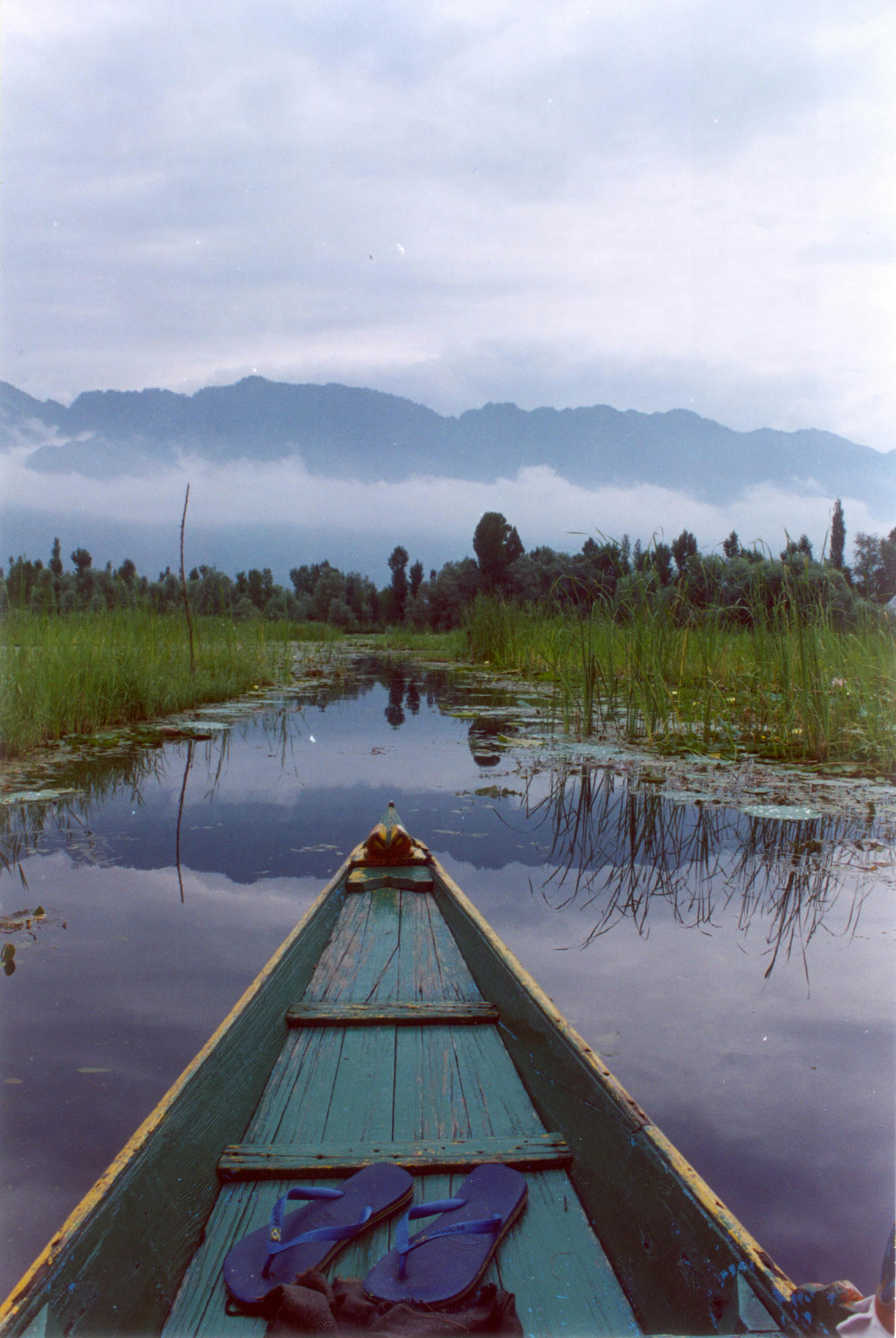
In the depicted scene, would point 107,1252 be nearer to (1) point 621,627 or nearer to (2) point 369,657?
(1) point 621,627

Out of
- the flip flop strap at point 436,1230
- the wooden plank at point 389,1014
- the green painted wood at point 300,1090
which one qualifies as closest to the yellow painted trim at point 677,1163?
the wooden plank at point 389,1014

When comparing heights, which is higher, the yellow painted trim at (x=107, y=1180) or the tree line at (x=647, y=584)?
the tree line at (x=647, y=584)

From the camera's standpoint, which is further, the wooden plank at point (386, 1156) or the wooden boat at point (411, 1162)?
the wooden plank at point (386, 1156)

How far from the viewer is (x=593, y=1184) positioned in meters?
1.41

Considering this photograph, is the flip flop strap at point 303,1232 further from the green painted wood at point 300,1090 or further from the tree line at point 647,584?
the tree line at point 647,584

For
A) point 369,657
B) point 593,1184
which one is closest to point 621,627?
point 593,1184

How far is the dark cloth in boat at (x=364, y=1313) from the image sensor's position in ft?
3.64

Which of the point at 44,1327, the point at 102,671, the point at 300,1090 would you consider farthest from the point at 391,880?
the point at 102,671

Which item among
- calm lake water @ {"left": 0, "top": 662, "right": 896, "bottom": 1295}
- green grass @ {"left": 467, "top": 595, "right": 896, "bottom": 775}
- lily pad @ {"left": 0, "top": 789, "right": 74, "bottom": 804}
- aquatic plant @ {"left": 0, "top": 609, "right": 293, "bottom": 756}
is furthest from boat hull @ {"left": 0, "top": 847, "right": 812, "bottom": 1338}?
aquatic plant @ {"left": 0, "top": 609, "right": 293, "bottom": 756}

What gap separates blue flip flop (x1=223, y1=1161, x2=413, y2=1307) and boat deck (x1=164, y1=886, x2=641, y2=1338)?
0.03 meters

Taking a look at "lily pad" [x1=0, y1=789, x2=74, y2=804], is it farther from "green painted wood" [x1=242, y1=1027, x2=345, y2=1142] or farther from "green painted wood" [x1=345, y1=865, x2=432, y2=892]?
"green painted wood" [x1=242, y1=1027, x2=345, y2=1142]

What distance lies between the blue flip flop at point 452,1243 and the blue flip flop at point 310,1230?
71mm

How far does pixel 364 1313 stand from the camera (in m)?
1.15

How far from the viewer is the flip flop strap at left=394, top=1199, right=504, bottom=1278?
1.25 m
